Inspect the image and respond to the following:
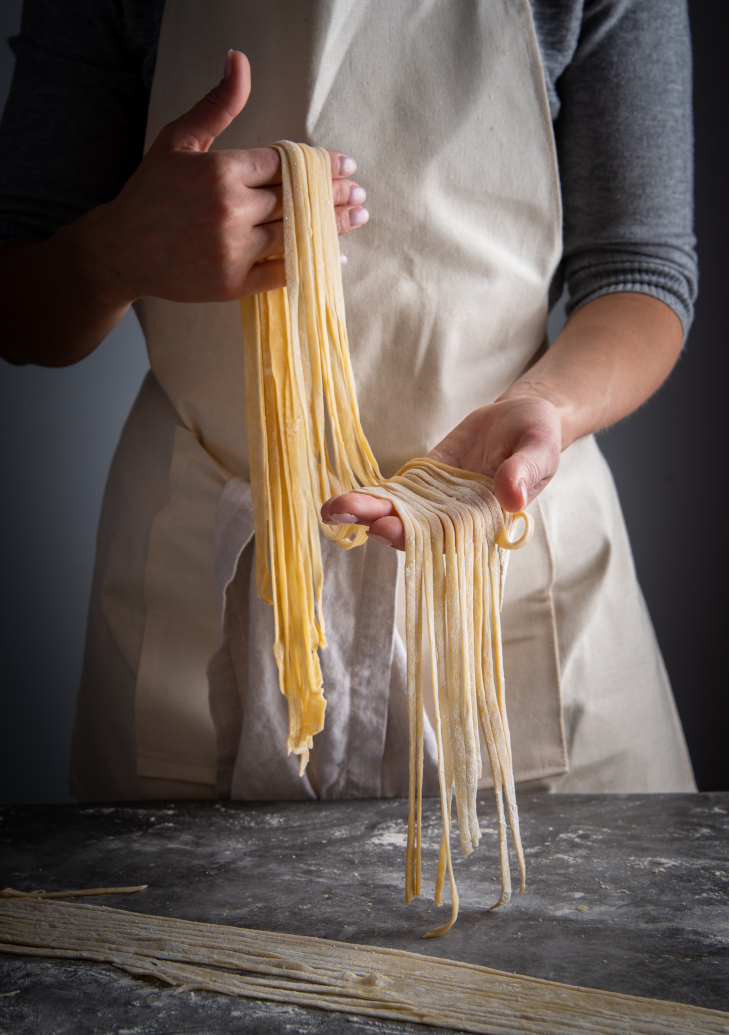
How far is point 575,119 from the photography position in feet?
3.84

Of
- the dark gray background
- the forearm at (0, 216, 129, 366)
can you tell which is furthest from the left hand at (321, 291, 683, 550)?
the dark gray background

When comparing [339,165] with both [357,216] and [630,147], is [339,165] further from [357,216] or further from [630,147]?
[630,147]

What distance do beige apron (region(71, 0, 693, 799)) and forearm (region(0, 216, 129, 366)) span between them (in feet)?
0.34

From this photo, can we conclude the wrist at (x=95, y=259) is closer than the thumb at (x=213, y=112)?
No

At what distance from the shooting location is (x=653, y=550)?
2.13 metres

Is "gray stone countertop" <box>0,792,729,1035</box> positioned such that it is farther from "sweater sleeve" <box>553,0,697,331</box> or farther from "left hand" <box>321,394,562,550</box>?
"sweater sleeve" <box>553,0,697,331</box>

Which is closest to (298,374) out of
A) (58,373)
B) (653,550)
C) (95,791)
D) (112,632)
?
(112,632)

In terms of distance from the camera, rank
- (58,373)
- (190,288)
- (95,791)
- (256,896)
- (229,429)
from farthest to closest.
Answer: (58,373) < (95,791) < (229,429) < (190,288) < (256,896)

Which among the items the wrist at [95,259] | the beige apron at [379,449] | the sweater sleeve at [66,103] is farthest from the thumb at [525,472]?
the sweater sleeve at [66,103]

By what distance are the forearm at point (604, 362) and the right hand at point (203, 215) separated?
12.9 inches

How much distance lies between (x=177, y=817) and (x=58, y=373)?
1347 mm

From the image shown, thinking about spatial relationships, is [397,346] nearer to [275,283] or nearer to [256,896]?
[275,283]

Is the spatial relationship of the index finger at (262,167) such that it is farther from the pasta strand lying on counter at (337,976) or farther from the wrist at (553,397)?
the pasta strand lying on counter at (337,976)

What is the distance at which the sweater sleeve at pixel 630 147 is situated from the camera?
113 centimetres
